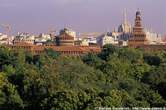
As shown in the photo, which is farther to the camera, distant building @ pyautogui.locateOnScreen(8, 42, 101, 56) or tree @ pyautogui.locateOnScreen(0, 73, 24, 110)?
distant building @ pyautogui.locateOnScreen(8, 42, 101, 56)

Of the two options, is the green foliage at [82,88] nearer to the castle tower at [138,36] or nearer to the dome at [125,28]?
the castle tower at [138,36]

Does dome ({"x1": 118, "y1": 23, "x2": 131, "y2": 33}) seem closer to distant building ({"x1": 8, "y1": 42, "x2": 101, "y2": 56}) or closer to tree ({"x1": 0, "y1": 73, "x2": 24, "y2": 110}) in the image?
distant building ({"x1": 8, "y1": 42, "x2": 101, "y2": 56})

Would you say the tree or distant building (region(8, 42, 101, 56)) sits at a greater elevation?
the tree

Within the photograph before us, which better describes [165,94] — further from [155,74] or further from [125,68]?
[125,68]

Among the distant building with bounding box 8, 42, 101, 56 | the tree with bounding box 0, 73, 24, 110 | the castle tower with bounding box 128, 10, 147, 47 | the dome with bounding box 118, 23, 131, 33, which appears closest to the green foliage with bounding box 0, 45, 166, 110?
the tree with bounding box 0, 73, 24, 110

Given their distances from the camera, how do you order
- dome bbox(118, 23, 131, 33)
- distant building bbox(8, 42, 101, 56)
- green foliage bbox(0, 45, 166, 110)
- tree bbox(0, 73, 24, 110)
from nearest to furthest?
green foliage bbox(0, 45, 166, 110), tree bbox(0, 73, 24, 110), distant building bbox(8, 42, 101, 56), dome bbox(118, 23, 131, 33)

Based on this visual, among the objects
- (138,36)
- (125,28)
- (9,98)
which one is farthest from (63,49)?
(125,28)

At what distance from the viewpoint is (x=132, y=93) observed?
35.1 meters

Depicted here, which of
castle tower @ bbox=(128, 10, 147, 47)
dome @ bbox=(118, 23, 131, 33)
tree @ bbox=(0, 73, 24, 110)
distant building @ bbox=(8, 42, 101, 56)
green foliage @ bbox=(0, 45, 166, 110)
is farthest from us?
dome @ bbox=(118, 23, 131, 33)

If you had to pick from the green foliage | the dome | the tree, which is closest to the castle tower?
the green foliage

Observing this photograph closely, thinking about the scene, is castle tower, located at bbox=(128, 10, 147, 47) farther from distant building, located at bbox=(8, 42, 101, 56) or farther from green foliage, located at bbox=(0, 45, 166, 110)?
green foliage, located at bbox=(0, 45, 166, 110)

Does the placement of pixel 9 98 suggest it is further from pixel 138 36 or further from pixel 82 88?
pixel 138 36

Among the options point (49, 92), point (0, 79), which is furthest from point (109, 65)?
point (49, 92)

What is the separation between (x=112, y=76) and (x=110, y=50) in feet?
86.5
